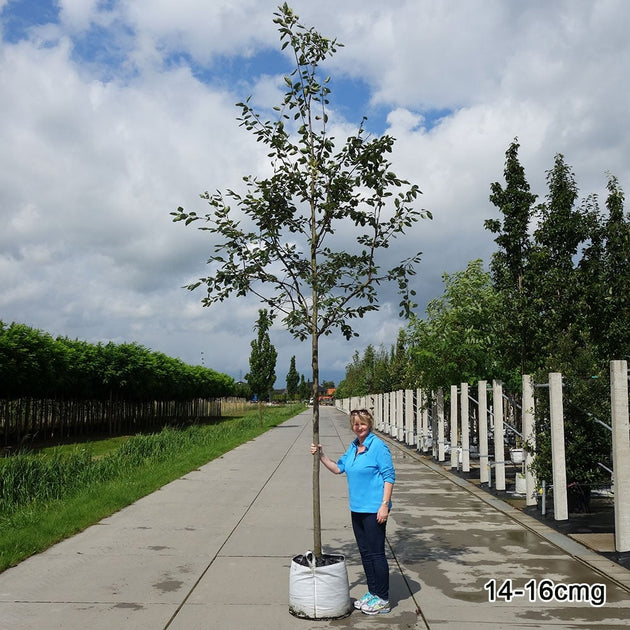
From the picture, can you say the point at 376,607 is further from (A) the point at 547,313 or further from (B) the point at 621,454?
(A) the point at 547,313

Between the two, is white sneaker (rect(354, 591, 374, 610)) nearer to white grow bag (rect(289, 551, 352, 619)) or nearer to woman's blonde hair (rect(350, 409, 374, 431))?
white grow bag (rect(289, 551, 352, 619))

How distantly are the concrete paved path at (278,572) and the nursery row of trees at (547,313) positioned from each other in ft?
5.85

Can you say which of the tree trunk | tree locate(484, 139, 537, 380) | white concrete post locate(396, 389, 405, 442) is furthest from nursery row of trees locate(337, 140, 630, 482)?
white concrete post locate(396, 389, 405, 442)

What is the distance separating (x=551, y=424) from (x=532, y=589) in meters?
3.77

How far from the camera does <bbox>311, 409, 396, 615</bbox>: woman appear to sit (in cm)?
522

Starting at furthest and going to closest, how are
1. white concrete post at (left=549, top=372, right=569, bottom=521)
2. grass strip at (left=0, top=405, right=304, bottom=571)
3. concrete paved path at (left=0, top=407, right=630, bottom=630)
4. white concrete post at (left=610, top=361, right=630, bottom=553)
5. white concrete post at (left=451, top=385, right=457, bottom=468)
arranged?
1. white concrete post at (left=451, top=385, right=457, bottom=468)
2. white concrete post at (left=549, top=372, right=569, bottom=521)
3. grass strip at (left=0, top=405, right=304, bottom=571)
4. white concrete post at (left=610, top=361, right=630, bottom=553)
5. concrete paved path at (left=0, top=407, right=630, bottom=630)

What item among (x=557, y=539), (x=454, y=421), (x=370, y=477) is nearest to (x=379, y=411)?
(x=454, y=421)

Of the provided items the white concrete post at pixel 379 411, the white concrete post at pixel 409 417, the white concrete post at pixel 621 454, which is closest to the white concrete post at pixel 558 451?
the white concrete post at pixel 621 454

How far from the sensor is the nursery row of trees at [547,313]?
9.62 m

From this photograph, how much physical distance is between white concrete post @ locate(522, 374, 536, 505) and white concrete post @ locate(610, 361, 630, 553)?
10.4ft

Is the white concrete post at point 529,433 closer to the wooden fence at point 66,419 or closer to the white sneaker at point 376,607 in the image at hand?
the white sneaker at point 376,607

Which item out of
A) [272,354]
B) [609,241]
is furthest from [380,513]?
[272,354]

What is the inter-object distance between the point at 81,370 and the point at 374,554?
30.6 meters

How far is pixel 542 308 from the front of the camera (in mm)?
13258
